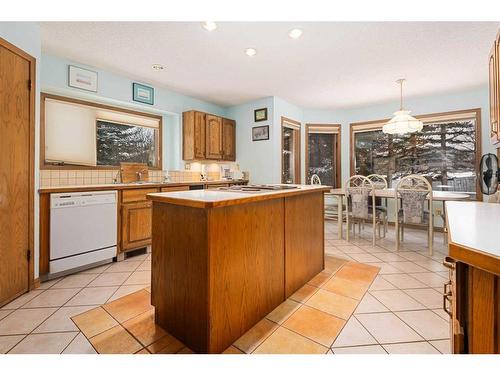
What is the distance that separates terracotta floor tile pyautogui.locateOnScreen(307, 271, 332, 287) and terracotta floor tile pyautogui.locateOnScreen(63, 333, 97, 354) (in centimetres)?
172

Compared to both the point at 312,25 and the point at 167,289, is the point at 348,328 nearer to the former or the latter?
the point at 167,289

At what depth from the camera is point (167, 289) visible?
5.05 feet

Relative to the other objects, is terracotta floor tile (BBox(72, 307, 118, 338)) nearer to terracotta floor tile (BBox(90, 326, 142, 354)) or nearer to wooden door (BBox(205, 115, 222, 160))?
terracotta floor tile (BBox(90, 326, 142, 354))

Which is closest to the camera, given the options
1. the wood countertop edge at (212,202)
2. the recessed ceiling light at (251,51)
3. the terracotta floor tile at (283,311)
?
the wood countertop edge at (212,202)

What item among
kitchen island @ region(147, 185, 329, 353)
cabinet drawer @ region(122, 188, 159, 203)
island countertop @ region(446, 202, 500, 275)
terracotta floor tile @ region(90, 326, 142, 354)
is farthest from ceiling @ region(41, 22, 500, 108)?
terracotta floor tile @ region(90, 326, 142, 354)

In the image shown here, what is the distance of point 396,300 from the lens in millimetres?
1975

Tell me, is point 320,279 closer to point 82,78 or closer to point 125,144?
point 125,144

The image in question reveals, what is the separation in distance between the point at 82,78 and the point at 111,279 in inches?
93.8

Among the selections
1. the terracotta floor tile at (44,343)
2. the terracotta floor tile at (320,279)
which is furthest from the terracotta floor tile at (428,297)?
the terracotta floor tile at (44,343)

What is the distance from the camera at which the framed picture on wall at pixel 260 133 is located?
14.7 ft

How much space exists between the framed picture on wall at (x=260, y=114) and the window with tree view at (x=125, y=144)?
5.87 feet

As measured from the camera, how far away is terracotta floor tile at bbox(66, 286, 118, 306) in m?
1.96

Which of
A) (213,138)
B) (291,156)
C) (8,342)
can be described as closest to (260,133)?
(213,138)

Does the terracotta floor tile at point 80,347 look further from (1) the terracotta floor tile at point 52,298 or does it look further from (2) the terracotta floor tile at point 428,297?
(2) the terracotta floor tile at point 428,297
